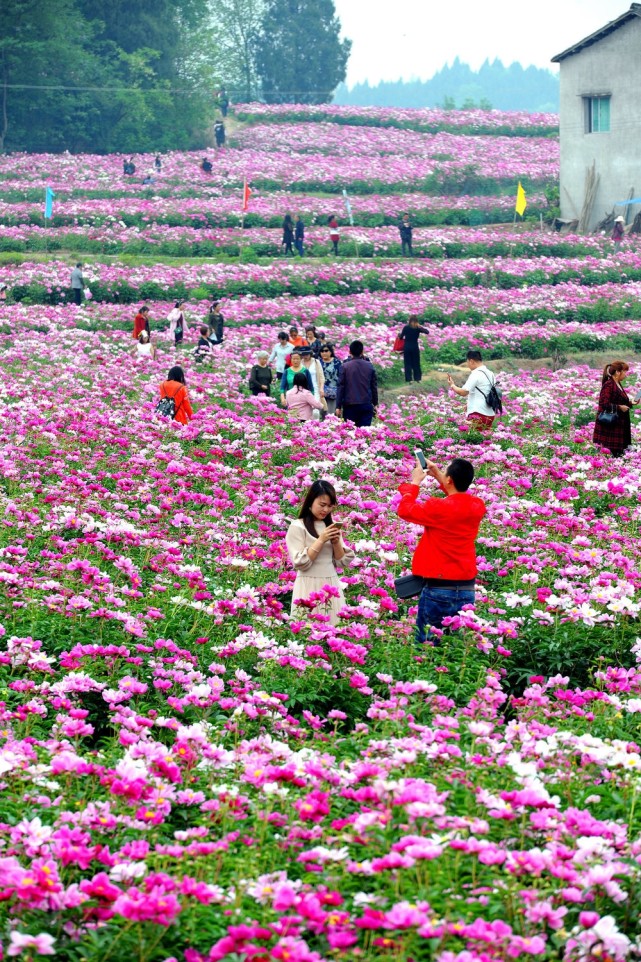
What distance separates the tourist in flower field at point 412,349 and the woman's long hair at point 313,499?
451 inches

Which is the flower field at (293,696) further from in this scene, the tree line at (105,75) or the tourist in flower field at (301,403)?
the tree line at (105,75)

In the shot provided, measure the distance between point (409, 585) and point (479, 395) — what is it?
6.64m

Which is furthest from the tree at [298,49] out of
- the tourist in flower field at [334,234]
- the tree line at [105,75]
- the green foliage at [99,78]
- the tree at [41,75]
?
the tourist in flower field at [334,234]

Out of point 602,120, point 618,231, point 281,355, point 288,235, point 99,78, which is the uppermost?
point 99,78

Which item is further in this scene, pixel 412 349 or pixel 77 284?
pixel 77 284

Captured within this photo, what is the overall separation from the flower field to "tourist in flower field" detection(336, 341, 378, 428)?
1.39 ft

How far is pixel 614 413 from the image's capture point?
13289mm

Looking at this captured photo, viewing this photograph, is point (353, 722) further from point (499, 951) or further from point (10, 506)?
point (10, 506)

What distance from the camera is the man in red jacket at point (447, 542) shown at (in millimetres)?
7789

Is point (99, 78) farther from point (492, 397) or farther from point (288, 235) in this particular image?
point (492, 397)

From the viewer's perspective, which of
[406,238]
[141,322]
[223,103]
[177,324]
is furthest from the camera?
[223,103]

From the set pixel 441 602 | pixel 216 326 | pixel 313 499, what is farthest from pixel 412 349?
pixel 441 602

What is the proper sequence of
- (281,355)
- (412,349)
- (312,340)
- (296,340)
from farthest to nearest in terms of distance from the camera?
(412,349) < (296,340) < (281,355) < (312,340)

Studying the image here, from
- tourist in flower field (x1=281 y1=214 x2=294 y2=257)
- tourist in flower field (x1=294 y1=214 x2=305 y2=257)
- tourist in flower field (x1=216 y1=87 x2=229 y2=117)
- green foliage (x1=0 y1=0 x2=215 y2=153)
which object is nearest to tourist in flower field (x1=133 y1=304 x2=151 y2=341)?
tourist in flower field (x1=281 y1=214 x2=294 y2=257)
